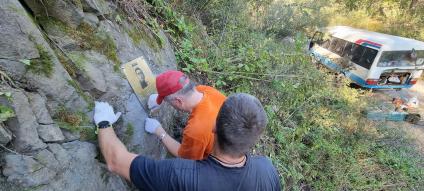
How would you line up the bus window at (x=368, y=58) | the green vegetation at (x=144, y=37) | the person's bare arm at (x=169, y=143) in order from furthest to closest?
the bus window at (x=368, y=58), the green vegetation at (x=144, y=37), the person's bare arm at (x=169, y=143)

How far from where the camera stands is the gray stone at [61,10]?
248cm

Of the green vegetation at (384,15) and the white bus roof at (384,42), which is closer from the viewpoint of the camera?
the white bus roof at (384,42)

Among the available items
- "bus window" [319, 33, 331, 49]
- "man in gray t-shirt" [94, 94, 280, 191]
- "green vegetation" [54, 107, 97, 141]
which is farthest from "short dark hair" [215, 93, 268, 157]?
"bus window" [319, 33, 331, 49]

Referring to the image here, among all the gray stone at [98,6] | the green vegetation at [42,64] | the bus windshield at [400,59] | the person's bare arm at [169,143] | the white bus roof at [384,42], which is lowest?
the bus windshield at [400,59]

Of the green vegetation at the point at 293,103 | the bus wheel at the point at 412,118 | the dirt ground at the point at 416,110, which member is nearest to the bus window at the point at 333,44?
the dirt ground at the point at 416,110

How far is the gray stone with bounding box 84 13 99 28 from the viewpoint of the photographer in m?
2.87

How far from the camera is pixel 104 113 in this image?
249cm

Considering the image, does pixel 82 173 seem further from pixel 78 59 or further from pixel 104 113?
pixel 78 59

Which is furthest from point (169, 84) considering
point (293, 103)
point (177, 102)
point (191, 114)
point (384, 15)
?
point (384, 15)

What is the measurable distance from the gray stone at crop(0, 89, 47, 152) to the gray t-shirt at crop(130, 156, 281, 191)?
632 mm

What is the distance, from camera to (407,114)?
10070mm

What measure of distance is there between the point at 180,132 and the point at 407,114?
9021mm

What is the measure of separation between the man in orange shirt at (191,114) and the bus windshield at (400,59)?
34.8 ft

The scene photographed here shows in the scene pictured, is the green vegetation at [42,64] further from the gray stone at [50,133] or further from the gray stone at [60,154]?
the gray stone at [60,154]
